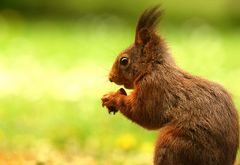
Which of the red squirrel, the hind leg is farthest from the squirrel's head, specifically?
the hind leg

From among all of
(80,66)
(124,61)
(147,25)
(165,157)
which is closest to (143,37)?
(147,25)

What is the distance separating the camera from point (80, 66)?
11.2 meters

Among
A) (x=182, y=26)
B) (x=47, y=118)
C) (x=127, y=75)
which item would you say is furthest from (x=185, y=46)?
(x=127, y=75)

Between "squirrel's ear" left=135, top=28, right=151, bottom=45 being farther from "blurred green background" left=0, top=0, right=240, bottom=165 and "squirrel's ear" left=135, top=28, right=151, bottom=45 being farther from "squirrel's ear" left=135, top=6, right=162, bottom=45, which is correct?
"blurred green background" left=0, top=0, right=240, bottom=165

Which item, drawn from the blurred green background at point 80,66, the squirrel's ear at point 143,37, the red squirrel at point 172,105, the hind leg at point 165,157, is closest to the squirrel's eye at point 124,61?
the red squirrel at point 172,105

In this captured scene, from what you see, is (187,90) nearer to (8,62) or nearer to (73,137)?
(73,137)

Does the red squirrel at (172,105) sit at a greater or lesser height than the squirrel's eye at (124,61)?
lesser

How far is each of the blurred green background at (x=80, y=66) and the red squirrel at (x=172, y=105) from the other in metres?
0.26

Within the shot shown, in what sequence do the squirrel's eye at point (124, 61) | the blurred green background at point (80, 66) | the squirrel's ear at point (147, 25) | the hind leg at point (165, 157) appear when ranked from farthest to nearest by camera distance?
the blurred green background at point (80, 66) < the squirrel's eye at point (124, 61) < the squirrel's ear at point (147, 25) < the hind leg at point (165, 157)

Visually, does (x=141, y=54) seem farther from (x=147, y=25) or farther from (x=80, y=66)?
(x=80, y=66)

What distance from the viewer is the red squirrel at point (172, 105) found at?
13.3 ft

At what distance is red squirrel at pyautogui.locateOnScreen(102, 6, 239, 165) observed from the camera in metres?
4.05

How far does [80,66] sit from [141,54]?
6790 mm

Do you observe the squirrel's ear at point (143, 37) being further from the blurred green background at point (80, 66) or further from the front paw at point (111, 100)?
the front paw at point (111, 100)
